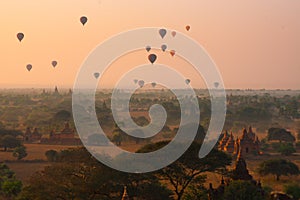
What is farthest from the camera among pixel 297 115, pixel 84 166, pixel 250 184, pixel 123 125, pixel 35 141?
pixel 297 115

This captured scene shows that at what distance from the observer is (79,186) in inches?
774

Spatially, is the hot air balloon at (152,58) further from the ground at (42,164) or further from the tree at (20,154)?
the tree at (20,154)

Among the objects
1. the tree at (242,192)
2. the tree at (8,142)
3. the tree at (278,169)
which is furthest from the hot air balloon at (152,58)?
the tree at (242,192)

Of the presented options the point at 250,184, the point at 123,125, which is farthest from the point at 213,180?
the point at 123,125

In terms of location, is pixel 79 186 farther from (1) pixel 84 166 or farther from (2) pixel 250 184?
(2) pixel 250 184

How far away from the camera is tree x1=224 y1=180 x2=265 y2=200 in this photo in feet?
60.8

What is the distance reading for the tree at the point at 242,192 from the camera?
18545 mm

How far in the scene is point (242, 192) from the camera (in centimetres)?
1855

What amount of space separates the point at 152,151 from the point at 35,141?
27561 mm

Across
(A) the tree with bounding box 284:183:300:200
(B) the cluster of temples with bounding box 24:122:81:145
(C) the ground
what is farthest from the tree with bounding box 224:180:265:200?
(B) the cluster of temples with bounding box 24:122:81:145

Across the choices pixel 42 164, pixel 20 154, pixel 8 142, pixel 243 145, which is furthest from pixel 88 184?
pixel 8 142

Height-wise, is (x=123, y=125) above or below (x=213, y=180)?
above

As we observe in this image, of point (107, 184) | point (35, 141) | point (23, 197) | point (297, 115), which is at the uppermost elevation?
point (297, 115)

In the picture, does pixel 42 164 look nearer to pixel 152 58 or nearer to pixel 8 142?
pixel 8 142
